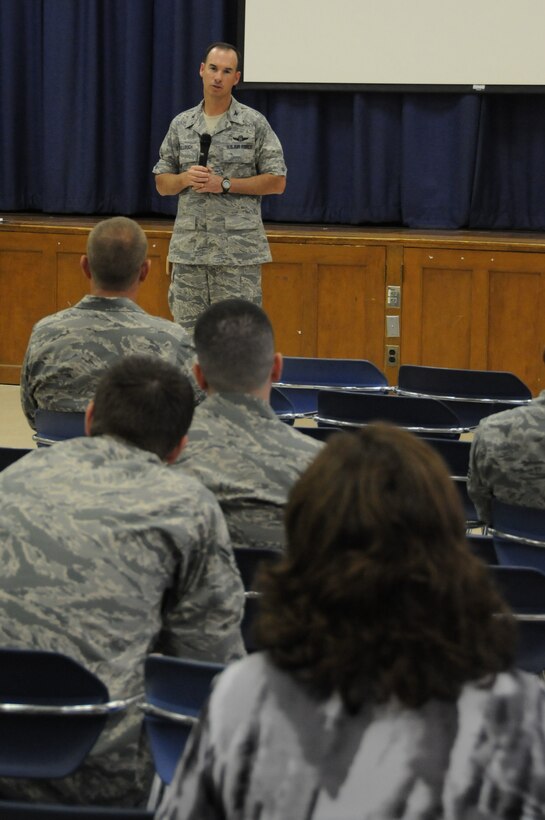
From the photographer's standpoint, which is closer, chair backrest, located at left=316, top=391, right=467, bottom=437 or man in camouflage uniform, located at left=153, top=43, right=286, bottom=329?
chair backrest, located at left=316, top=391, right=467, bottom=437

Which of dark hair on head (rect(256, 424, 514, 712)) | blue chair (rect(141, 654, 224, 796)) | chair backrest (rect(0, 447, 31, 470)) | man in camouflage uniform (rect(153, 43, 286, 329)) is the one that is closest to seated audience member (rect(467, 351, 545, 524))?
chair backrest (rect(0, 447, 31, 470))

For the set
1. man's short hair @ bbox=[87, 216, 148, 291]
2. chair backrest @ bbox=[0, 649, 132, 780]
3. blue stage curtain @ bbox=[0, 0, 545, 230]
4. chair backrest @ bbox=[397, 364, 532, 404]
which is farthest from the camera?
blue stage curtain @ bbox=[0, 0, 545, 230]

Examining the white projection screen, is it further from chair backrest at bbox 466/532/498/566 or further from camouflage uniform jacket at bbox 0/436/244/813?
camouflage uniform jacket at bbox 0/436/244/813

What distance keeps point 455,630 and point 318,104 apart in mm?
7098

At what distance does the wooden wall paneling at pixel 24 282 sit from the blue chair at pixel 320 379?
2.93m

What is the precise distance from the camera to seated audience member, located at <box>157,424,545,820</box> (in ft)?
4.00

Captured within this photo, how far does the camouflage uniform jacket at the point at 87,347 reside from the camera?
365 cm

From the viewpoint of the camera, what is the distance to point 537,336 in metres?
6.87

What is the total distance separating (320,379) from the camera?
4.83m

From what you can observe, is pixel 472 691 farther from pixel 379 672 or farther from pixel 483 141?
pixel 483 141

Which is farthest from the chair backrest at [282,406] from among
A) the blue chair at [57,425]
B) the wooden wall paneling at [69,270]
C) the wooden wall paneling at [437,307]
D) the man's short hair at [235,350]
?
the wooden wall paneling at [69,270]

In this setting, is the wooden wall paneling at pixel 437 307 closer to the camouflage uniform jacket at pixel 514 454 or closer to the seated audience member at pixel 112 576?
the camouflage uniform jacket at pixel 514 454

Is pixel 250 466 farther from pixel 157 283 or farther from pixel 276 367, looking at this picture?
pixel 157 283

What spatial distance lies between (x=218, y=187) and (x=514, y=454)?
3214 millimetres
